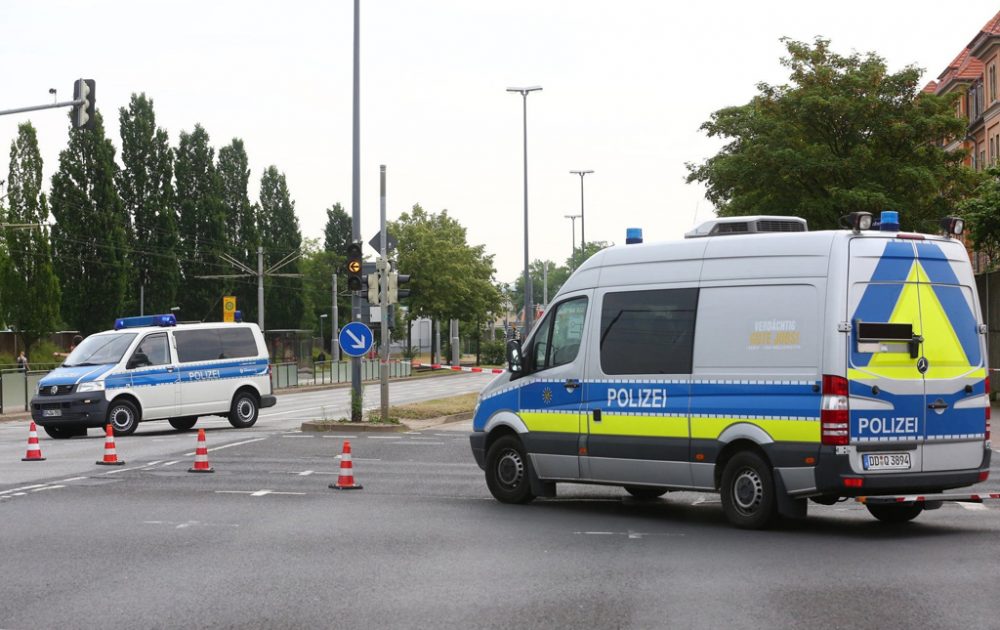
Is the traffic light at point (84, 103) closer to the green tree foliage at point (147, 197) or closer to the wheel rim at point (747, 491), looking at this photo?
the wheel rim at point (747, 491)

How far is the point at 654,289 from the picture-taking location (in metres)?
12.5

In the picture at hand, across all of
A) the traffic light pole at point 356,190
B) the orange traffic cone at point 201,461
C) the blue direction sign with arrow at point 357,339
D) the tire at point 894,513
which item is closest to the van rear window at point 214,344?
the traffic light pole at point 356,190

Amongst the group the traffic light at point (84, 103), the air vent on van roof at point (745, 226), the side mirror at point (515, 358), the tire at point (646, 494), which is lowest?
the tire at point (646, 494)

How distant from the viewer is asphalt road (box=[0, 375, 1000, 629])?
25.9 ft

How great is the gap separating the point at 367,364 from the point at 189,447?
47.5 metres

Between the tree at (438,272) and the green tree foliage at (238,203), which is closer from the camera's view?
the tree at (438,272)

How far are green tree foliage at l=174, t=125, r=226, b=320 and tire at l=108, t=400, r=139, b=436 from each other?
64022mm

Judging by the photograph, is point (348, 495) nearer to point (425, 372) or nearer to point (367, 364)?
point (367, 364)

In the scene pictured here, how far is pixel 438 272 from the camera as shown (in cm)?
8225

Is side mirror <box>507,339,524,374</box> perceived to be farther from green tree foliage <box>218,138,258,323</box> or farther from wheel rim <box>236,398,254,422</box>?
green tree foliage <box>218,138,258,323</box>

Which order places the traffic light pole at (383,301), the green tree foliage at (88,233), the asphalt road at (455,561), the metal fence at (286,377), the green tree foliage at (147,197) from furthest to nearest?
1. the green tree foliage at (147,197)
2. the green tree foliage at (88,233)
3. the metal fence at (286,377)
4. the traffic light pole at (383,301)
5. the asphalt road at (455,561)

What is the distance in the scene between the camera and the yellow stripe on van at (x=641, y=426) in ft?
39.6

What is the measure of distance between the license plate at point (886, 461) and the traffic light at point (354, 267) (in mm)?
16450

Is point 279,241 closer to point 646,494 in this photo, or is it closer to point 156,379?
point 156,379
